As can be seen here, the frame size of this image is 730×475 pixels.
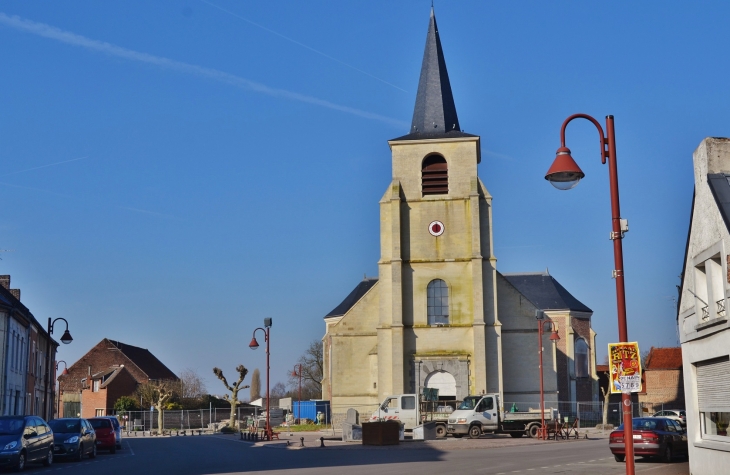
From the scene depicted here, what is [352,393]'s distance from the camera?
47594mm

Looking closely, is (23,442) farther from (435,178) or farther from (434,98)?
(434,98)

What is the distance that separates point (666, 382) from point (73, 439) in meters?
49.0

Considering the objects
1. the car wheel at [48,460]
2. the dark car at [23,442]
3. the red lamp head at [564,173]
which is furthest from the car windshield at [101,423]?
the red lamp head at [564,173]

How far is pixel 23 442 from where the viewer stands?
2178 centimetres

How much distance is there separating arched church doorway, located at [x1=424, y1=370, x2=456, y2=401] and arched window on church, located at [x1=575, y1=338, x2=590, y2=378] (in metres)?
19.9

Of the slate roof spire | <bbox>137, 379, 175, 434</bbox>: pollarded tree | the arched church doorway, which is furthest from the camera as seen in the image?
<bbox>137, 379, 175, 434</bbox>: pollarded tree

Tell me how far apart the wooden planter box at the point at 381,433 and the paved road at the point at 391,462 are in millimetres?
702

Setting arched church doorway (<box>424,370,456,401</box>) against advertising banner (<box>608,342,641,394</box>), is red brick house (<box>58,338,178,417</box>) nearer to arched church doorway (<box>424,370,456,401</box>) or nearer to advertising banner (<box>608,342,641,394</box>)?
arched church doorway (<box>424,370,456,401</box>)

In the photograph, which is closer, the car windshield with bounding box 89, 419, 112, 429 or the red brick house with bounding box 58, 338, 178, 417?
the car windshield with bounding box 89, 419, 112, 429

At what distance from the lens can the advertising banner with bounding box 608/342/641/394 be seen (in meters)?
10.9

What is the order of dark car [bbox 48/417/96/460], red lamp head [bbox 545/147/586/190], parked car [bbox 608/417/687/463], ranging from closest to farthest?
red lamp head [bbox 545/147/586/190] → parked car [bbox 608/417/687/463] → dark car [bbox 48/417/96/460]

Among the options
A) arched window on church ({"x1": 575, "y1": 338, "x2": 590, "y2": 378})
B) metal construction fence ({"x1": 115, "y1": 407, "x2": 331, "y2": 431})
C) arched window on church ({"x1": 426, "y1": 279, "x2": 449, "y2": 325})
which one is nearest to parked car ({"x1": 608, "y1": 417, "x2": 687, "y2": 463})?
arched window on church ({"x1": 426, "y1": 279, "x2": 449, "y2": 325})

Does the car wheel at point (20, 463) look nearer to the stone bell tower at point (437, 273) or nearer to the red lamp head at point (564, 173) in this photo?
the red lamp head at point (564, 173)

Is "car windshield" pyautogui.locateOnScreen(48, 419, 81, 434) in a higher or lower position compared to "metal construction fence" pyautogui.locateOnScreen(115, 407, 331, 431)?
higher
